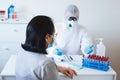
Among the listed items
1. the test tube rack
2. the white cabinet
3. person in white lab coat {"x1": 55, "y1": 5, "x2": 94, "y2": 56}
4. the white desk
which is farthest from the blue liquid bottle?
the test tube rack

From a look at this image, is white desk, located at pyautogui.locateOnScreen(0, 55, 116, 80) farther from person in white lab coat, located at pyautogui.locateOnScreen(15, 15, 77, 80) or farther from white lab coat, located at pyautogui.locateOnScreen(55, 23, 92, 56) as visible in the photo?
white lab coat, located at pyautogui.locateOnScreen(55, 23, 92, 56)

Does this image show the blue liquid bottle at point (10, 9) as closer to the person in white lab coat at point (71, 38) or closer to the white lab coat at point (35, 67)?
the person in white lab coat at point (71, 38)

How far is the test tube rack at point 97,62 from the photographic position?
1.50 meters

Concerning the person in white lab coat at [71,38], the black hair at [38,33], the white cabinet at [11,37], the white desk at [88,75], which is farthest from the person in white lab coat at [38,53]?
the white cabinet at [11,37]

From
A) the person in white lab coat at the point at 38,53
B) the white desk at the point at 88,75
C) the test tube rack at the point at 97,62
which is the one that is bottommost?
the white desk at the point at 88,75

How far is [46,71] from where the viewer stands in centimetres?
114

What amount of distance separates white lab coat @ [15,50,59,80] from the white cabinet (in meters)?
1.39

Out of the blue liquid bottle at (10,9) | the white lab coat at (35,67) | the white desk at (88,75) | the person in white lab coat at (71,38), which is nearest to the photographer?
the white lab coat at (35,67)

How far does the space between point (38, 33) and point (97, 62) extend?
616 millimetres

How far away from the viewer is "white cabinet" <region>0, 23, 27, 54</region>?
2.52m

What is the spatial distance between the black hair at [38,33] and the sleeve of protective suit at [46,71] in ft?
0.24

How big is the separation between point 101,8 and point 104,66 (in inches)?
49.1

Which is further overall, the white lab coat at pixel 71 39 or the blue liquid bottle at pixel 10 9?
the blue liquid bottle at pixel 10 9

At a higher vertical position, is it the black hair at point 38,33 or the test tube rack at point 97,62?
the black hair at point 38,33
